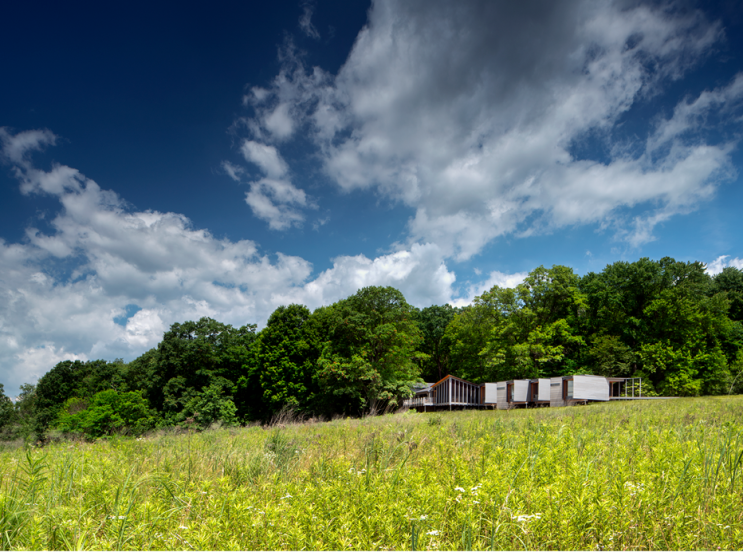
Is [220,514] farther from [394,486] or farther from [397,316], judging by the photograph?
[397,316]

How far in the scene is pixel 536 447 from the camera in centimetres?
522

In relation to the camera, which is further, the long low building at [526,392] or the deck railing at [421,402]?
the deck railing at [421,402]

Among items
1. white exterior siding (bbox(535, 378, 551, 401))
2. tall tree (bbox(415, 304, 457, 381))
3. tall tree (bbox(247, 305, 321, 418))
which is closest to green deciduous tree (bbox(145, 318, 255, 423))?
tall tree (bbox(247, 305, 321, 418))

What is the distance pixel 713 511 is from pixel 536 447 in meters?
2.16

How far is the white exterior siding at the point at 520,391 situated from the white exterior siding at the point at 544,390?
1387mm

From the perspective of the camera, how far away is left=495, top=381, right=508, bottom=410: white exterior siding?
39.2 metres

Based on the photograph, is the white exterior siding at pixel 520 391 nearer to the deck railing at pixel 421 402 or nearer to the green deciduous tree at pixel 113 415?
the deck railing at pixel 421 402

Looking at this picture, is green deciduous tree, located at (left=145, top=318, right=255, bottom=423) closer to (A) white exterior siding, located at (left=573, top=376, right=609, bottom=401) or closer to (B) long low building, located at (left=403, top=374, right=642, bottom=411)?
(B) long low building, located at (left=403, top=374, right=642, bottom=411)

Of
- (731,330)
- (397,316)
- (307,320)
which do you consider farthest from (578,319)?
(307,320)

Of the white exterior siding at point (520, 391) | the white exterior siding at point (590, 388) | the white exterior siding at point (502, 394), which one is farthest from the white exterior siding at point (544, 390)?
the white exterior siding at point (502, 394)

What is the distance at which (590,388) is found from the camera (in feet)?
110

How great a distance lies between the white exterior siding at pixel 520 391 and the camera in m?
37.4

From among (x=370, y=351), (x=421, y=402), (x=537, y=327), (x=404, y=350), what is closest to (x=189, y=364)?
(x=370, y=351)

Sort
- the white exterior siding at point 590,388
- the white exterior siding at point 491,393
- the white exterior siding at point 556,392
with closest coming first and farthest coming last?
the white exterior siding at point 590,388
the white exterior siding at point 556,392
the white exterior siding at point 491,393
